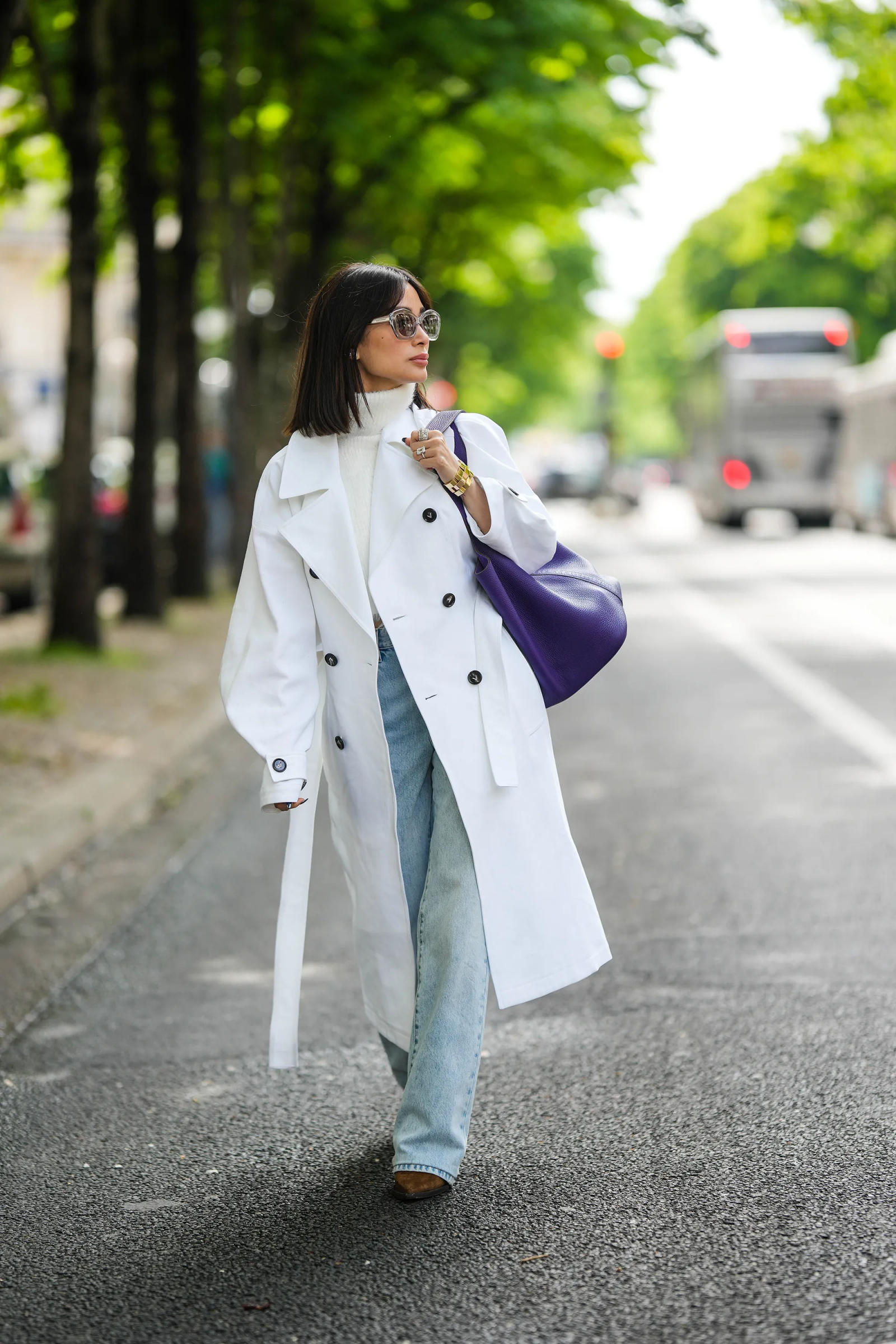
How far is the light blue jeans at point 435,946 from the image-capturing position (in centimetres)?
375

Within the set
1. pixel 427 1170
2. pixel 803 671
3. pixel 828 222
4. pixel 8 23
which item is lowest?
pixel 803 671

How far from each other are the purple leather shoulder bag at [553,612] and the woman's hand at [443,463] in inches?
2.0

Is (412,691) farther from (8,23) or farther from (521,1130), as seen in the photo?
(8,23)

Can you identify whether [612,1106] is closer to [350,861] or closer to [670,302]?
[350,861]

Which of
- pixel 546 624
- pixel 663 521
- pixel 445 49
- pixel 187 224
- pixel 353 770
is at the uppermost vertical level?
pixel 445 49

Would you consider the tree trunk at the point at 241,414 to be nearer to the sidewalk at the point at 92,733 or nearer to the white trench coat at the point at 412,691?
the sidewalk at the point at 92,733

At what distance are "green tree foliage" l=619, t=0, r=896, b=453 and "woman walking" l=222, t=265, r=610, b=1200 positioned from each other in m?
12.7

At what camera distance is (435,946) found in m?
3.84

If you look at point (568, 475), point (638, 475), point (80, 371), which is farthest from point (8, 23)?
point (568, 475)

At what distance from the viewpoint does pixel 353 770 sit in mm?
3920

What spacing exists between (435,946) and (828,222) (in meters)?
36.7

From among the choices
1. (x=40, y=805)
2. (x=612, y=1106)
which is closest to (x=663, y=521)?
(x=40, y=805)

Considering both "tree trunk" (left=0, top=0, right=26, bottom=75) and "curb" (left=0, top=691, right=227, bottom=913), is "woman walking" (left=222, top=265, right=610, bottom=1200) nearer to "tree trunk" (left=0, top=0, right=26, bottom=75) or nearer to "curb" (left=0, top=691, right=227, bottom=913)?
"curb" (left=0, top=691, right=227, bottom=913)

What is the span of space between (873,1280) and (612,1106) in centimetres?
113
